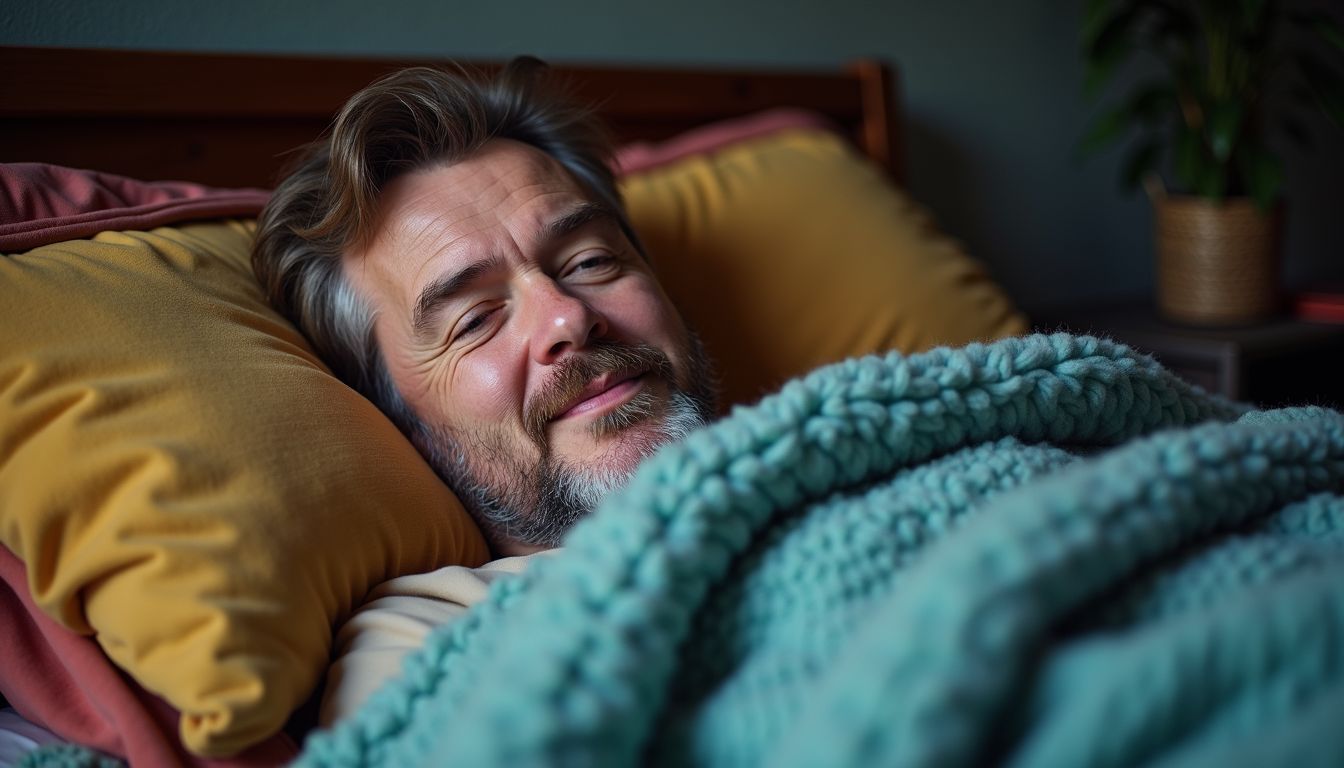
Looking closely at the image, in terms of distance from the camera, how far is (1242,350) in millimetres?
1770

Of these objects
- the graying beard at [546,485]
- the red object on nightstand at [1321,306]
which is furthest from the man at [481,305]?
the red object on nightstand at [1321,306]

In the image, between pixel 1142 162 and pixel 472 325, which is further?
pixel 1142 162

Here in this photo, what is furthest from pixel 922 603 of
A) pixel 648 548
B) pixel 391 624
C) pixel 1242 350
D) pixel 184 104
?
pixel 1242 350

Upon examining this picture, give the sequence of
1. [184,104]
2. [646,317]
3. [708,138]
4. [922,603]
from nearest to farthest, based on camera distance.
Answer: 1. [922,603]
2. [646,317]
3. [184,104]
4. [708,138]

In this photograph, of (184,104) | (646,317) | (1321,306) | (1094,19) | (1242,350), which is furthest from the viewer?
(1321,306)

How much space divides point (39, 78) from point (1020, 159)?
6.16 feet

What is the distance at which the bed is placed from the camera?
0.46 metres

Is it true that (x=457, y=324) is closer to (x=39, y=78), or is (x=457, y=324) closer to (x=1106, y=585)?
(x=39, y=78)

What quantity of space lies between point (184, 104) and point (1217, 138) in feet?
5.71

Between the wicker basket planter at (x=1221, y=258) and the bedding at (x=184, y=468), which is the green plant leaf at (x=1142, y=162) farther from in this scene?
the bedding at (x=184, y=468)

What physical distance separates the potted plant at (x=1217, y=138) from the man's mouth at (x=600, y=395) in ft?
4.51

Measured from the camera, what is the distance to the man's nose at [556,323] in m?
0.98

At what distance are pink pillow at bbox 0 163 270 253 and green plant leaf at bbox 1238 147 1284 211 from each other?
1758 millimetres

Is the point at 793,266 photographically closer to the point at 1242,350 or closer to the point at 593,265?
the point at 593,265
